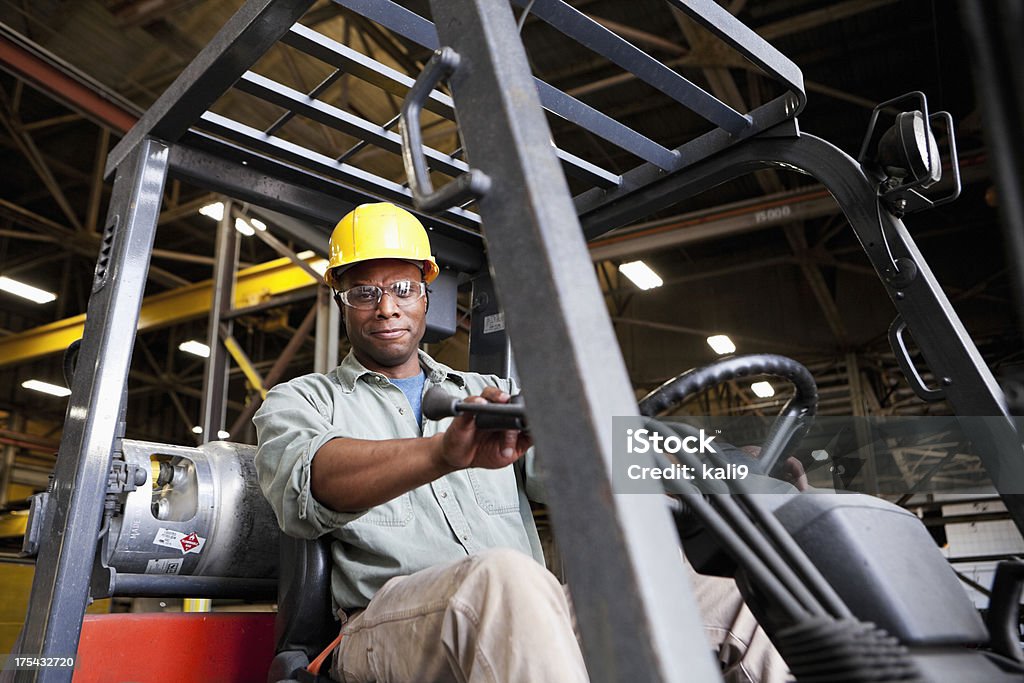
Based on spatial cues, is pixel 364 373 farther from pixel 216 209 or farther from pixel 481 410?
pixel 216 209

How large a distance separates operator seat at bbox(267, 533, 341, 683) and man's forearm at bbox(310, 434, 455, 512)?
313 millimetres

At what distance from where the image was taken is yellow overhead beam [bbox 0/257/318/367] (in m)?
6.71

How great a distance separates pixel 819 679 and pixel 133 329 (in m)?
1.68

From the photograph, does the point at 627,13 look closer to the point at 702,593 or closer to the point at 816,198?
the point at 816,198

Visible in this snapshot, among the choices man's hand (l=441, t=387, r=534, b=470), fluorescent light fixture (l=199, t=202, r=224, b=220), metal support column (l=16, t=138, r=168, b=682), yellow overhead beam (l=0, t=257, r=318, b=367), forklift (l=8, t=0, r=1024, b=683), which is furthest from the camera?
fluorescent light fixture (l=199, t=202, r=224, b=220)

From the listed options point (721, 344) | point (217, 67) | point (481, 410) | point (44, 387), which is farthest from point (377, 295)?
point (44, 387)

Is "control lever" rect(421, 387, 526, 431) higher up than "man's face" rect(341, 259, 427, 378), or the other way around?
"man's face" rect(341, 259, 427, 378)

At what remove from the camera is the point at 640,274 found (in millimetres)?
9164

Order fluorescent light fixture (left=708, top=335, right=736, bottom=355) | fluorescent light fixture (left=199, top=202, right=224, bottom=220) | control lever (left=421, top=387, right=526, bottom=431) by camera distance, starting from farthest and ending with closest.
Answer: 1. fluorescent light fixture (left=708, top=335, right=736, bottom=355)
2. fluorescent light fixture (left=199, top=202, right=224, bottom=220)
3. control lever (left=421, top=387, right=526, bottom=431)

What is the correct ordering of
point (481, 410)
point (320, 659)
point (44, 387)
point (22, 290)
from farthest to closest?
point (44, 387), point (22, 290), point (320, 659), point (481, 410)

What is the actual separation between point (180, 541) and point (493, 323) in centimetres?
111

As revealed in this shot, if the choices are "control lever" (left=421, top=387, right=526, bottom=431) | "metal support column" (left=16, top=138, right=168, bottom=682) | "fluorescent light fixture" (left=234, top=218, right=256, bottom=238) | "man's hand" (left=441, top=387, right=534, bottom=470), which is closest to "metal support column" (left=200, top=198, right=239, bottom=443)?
"fluorescent light fixture" (left=234, top=218, right=256, bottom=238)

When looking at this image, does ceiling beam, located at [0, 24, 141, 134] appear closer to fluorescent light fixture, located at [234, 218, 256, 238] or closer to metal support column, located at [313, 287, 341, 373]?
fluorescent light fixture, located at [234, 218, 256, 238]

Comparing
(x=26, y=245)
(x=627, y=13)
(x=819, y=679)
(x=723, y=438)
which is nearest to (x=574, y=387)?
(x=819, y=679)
